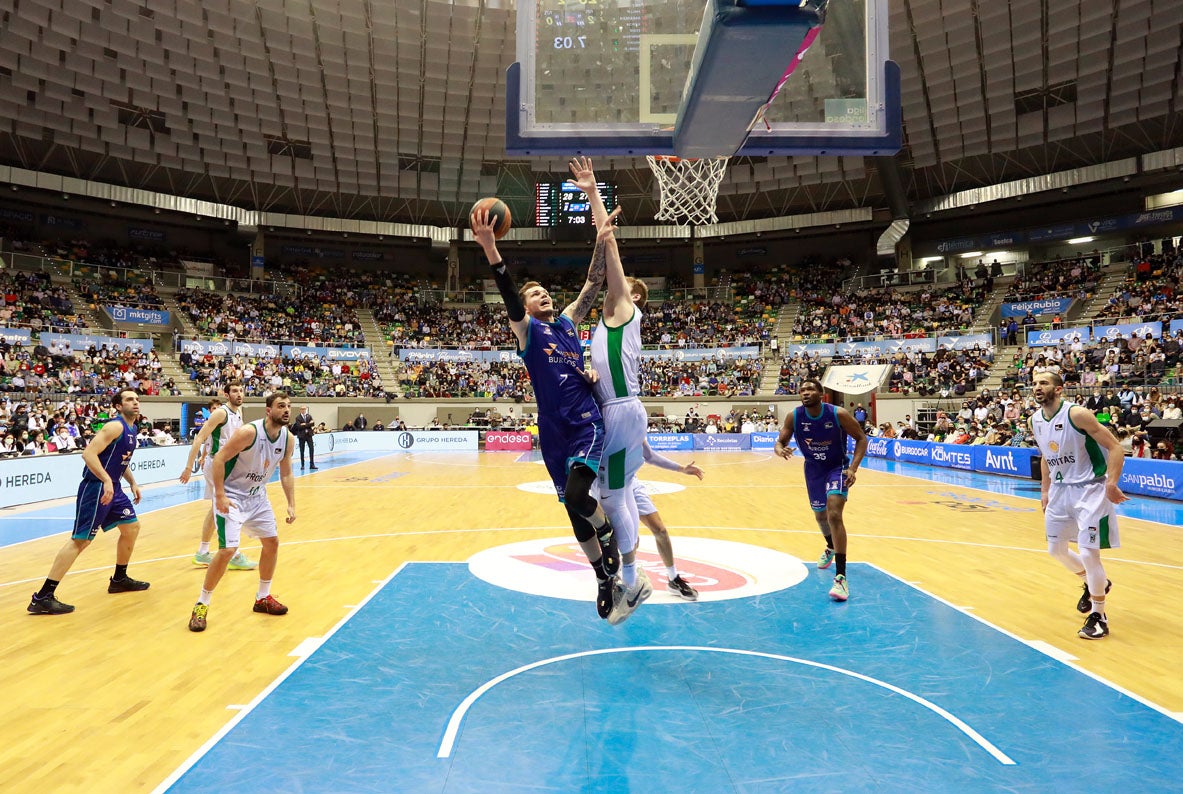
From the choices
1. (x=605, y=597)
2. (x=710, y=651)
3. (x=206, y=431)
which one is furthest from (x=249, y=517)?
(x=710, y=651)

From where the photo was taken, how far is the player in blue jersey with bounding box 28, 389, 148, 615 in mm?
5930

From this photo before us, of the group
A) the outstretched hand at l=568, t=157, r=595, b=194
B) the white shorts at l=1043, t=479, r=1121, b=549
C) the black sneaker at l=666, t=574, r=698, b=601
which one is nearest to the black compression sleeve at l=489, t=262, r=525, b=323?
the outstretched hand at l=568, t=157, r=595, b=194

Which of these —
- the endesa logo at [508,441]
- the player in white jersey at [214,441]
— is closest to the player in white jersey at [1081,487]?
the player in white jersey at [214,441]

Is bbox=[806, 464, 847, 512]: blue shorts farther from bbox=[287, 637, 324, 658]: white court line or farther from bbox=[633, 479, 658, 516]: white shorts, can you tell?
bbox=[287, 637, 324, 658]: white court line

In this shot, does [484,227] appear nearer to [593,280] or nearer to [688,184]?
[593,280]

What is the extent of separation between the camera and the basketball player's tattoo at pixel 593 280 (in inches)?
177

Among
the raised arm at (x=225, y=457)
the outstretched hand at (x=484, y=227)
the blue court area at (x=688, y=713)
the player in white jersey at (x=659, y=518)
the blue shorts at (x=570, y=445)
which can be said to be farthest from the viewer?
the player in white jersey at (x=659, y=518)

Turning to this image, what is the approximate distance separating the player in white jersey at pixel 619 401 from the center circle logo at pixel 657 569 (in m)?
1.20

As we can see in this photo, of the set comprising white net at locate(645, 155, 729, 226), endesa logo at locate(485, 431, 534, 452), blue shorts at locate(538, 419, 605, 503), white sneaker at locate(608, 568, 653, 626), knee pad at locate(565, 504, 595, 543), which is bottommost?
endesa logo at locate(485, 431, 534, 452)

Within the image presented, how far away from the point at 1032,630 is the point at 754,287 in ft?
120

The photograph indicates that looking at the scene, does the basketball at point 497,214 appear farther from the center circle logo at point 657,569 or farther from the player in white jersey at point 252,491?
the center circle logo at point 657,569

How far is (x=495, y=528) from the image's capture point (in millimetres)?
10320

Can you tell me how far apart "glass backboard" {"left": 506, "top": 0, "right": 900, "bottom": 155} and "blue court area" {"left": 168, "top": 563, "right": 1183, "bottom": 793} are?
18.4ft

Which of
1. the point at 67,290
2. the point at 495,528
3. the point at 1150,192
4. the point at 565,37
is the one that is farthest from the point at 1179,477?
the point at 67,290
